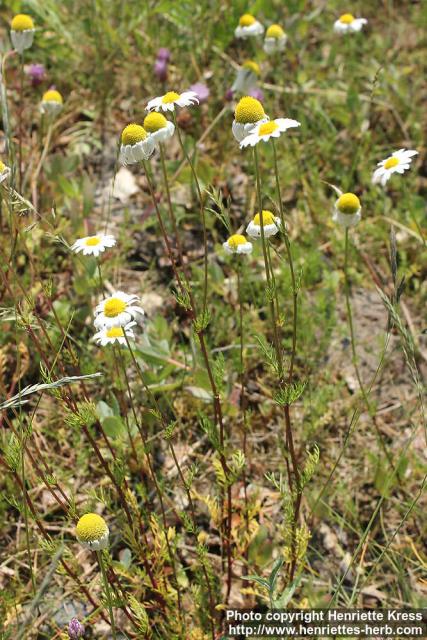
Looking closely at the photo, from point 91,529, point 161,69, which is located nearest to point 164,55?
point 161,69

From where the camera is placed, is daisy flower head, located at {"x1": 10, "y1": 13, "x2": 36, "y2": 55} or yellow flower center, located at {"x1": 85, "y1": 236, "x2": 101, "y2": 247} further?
daisy flower head, located at {"x1": 10, "y1": 13, "x2": 36, "y2": 55}

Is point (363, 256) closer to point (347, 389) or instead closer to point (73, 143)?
point (347, 389)

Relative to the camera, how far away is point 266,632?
1.70 meters

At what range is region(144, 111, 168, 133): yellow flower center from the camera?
1.62 m

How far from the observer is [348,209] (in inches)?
73.0

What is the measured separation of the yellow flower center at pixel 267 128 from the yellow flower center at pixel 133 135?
28 centimetres

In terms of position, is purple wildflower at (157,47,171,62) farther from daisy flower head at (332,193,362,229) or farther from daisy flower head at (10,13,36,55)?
daisy flower head at (332,193,362,229)

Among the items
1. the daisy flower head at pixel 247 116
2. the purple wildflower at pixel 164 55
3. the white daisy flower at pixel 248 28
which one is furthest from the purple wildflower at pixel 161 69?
the daisy flower head at pixel 247 116

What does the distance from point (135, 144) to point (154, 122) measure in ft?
0.28

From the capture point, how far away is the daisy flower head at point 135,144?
157 cm

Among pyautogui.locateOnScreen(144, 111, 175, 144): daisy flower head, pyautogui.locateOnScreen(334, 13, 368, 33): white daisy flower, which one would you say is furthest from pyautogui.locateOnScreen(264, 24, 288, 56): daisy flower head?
pyautogui.locateOnScreen(144, 111, 175, 144): daisy flower head

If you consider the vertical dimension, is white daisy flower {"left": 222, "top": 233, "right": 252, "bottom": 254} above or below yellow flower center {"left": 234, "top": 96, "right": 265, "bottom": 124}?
below

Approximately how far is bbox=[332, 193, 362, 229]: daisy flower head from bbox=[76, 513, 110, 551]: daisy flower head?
3.30ft

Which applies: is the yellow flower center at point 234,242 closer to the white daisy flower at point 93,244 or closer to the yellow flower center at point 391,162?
the white daisy flower at point 93,244
